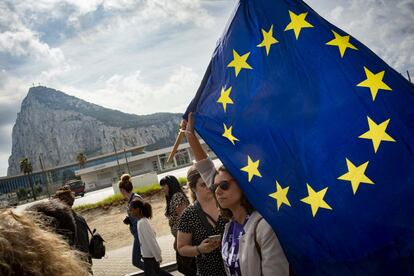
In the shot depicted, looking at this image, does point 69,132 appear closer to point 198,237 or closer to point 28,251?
point 198,237

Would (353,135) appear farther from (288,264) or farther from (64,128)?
(64,128)

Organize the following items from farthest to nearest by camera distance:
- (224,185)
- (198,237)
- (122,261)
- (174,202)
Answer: (122,261), (174,202), (198,237), (224,185)

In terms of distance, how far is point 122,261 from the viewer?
964cm

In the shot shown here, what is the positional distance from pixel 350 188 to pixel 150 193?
65.8 feet

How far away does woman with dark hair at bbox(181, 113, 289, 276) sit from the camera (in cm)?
224

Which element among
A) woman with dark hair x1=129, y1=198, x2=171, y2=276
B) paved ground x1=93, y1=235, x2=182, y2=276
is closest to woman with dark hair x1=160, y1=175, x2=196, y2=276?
woman with dark hair x1=129, y1=198, x2=171, y2=276

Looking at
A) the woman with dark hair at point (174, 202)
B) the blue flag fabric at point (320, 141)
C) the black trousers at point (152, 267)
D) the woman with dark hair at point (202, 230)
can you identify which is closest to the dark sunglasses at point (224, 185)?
the blue flag fabric at point (320, 141)

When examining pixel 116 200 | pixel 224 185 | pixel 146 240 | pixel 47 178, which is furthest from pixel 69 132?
pixel 224 185

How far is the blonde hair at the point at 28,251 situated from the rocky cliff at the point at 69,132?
160572mm

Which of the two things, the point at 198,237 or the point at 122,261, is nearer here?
the point at 198,237

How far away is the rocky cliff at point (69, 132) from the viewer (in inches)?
6614

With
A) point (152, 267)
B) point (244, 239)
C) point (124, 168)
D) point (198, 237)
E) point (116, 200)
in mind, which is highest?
point (124, 168)

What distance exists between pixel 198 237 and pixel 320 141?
1.55 metres

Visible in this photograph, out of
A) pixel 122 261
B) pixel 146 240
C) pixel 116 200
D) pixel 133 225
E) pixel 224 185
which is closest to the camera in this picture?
pixel 224 185
